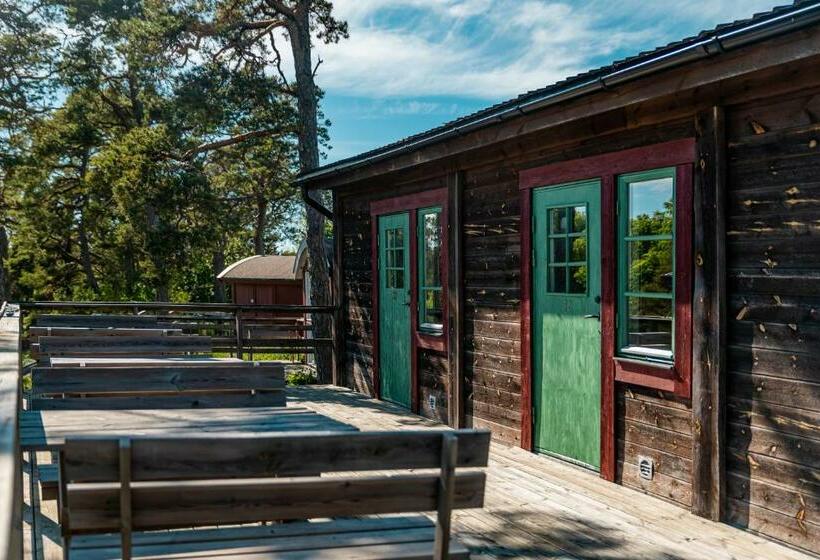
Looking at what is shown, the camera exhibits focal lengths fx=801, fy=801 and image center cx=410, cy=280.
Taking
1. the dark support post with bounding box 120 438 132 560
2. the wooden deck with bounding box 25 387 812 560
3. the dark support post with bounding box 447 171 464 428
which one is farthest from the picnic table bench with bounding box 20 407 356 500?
the dark support post with bounding box 447 171 464 428

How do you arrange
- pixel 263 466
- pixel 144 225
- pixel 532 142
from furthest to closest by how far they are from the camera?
1. pixel 144 225
2. pixel 532 142
3. pixel 263 466

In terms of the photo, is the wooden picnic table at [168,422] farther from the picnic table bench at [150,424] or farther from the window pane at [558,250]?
the window pane at [558,250]

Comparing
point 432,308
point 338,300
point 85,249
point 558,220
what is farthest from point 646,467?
point 85,249

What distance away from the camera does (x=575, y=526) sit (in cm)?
462

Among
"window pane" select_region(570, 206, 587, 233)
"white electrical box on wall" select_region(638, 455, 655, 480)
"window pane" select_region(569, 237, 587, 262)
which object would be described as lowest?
"white electrical box on wall" select_region(638, 455, 655, 480)

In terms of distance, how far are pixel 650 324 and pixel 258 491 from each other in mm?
3703

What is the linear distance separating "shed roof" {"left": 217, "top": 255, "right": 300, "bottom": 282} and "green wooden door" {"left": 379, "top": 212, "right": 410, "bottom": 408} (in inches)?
734

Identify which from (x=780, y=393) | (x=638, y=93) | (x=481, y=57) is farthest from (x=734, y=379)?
(x=481, y=57)

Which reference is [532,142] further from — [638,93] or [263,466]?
[263,466]

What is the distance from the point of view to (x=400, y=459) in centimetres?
241

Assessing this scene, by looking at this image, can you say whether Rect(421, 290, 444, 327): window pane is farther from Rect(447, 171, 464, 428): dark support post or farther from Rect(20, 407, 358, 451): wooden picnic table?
Rect(20, 407, 358, 451): wooden picnic table

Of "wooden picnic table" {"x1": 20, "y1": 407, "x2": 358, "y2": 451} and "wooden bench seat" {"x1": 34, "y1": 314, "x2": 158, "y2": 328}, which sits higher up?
"wooden bench seat" {"x1": 34, "y1": 314, "x2": 158, "y2": 328}

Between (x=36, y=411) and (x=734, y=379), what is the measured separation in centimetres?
379

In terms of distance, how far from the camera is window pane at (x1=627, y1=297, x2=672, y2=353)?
5.22 m
